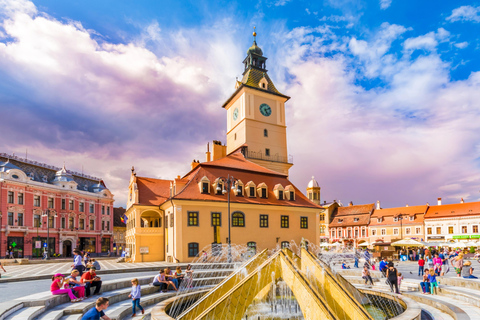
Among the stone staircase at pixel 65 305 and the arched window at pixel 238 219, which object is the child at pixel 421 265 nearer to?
the arched window at pixel 238 219

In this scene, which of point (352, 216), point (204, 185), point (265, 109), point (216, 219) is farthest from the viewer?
point (352, 216)

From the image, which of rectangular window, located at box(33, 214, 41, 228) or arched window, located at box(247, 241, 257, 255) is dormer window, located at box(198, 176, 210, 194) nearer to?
arched window, located at box(247, 241, 257, 255)

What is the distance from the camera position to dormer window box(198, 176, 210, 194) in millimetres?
30766

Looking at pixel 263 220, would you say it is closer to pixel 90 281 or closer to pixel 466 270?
pixel 466 270

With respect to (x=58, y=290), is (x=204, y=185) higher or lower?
higher

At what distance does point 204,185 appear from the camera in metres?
31.0

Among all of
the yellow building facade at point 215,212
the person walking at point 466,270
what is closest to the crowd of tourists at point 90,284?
the yellow building facade at point 215,212

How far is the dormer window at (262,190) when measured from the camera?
110 ft

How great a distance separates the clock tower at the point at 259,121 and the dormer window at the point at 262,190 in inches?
382

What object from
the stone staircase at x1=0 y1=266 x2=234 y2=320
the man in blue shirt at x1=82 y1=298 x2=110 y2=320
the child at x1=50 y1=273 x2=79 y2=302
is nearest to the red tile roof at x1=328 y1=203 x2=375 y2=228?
the stone staircase at x1=0 y1=266 x2=234 y2=320

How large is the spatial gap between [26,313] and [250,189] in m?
24.5

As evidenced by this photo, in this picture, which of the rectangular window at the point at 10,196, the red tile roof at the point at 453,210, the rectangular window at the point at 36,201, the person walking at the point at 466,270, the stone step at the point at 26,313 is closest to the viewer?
the stone step at the point at 26,313

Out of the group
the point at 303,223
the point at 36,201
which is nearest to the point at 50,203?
the point at 36,201

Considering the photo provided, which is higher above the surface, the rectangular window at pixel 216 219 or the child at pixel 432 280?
the rectangular window at pixel 216 219
